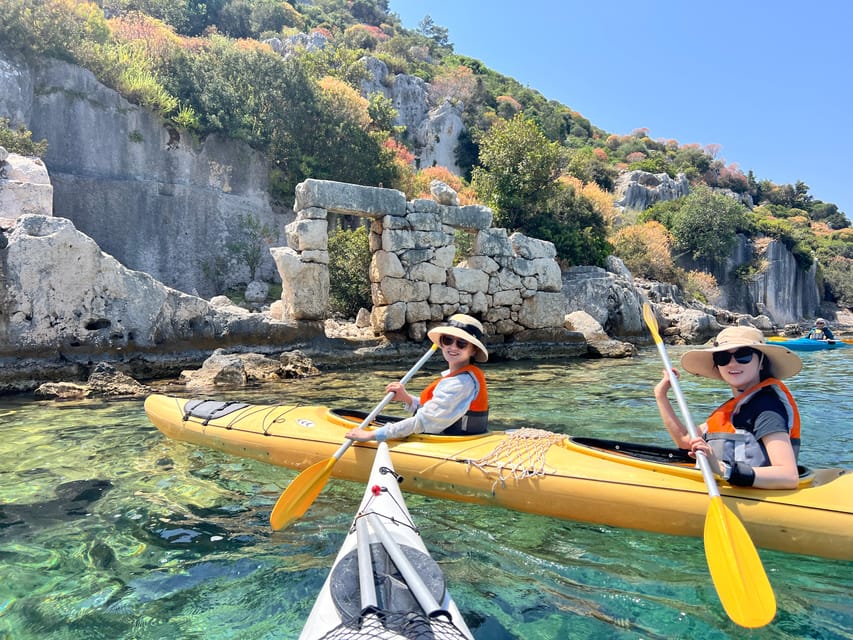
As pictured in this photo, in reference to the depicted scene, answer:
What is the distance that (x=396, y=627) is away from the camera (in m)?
1.47

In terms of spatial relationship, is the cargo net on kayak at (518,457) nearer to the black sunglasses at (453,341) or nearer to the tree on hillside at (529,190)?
the black sunglasses at (453,341)

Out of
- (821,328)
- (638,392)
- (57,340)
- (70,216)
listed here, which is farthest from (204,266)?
(821,328)

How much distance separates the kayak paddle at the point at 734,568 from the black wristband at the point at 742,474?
0.11m

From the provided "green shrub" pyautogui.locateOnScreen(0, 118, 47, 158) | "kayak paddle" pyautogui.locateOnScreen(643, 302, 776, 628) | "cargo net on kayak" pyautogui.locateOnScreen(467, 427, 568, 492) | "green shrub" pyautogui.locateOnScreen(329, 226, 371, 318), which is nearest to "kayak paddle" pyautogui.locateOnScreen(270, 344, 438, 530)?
"cargo net on kayak" pyautogui.locateOnScreen(467, 427, 568, 492)

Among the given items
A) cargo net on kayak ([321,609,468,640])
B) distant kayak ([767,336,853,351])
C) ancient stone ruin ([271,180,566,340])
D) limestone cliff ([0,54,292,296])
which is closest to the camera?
cargo net on kayak ([321,609,468,640])

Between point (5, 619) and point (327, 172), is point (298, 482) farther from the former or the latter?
point (327, 172)

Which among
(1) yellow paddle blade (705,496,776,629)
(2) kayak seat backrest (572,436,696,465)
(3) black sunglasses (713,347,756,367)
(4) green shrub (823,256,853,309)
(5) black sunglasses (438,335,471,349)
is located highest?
(4) green shrub (823,256,853,309)

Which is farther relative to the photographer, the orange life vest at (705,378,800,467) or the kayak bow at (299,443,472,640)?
the orange life vest at (705,378,800,467)

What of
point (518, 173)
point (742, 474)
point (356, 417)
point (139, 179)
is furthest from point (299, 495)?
point (139, 179)

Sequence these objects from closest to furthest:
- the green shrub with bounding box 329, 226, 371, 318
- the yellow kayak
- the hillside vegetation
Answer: the yellow kayak → the green shrub with bounding box 329, 226, 371, 318 → the hillside vegetation

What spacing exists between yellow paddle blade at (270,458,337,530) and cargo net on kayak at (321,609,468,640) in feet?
4.78

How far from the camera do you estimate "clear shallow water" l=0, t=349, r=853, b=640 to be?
2045 mm

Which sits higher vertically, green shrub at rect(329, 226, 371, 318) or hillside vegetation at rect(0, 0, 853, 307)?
hillside vegetation at rect(0, 0, 853, 307)

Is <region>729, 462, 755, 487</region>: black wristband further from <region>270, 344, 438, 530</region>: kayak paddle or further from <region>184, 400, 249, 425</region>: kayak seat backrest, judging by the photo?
<region>184, 400, 249, 425</region>: kayak seat backrest
